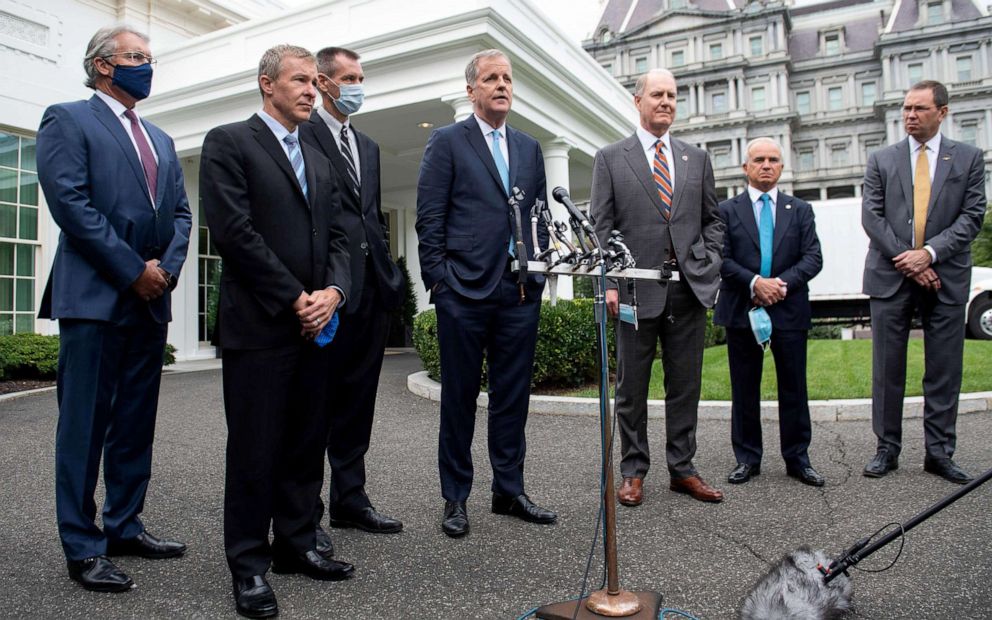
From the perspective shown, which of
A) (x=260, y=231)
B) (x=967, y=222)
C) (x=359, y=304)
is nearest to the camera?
(x=260, y=231)

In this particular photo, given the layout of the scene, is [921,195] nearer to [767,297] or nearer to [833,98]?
[767,297]

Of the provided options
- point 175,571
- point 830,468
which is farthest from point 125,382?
point 830,468

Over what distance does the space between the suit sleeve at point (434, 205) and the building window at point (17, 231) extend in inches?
446

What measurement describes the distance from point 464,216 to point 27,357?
9.90 m

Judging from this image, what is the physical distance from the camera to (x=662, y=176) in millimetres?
4109

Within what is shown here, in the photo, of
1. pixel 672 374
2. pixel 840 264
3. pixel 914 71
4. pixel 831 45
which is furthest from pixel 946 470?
pixel 831 45

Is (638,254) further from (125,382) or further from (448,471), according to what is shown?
(125,382)

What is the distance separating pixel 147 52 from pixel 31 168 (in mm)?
11418

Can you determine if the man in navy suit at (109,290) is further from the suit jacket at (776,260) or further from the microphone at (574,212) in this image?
the suit jacket at (776,260)

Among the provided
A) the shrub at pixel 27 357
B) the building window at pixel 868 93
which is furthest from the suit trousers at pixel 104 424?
the building window at pixel 868 93

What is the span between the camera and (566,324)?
325 inches

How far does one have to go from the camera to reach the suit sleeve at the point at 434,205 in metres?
3.55

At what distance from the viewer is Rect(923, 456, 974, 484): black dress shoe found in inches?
162

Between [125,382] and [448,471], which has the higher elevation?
[125,382]
